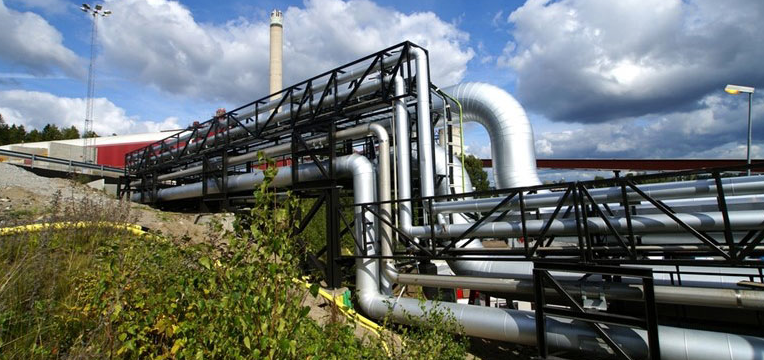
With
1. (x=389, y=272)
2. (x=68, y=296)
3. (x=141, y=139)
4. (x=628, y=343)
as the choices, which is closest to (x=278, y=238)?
(x=68, y=296)

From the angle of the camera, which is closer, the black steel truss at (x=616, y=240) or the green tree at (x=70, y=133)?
the black steel truss at (x=616, y=240)

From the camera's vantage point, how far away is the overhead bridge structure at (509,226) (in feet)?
16.3

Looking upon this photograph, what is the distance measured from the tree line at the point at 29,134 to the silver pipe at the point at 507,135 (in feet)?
177

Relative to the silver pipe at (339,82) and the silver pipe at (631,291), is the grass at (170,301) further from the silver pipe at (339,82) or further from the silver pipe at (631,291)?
the silver pipe at (339,82)

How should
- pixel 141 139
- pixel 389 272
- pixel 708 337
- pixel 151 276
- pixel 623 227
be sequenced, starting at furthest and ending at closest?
pixel 141 139 → pixel 389 272 → pixel 623 227 → pixel 708 337 → pixel 151 276

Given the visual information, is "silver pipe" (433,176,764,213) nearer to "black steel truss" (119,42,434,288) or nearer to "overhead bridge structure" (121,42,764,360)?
"overhead bridge structure" (121,42,764,360)

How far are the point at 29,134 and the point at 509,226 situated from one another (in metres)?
69.1

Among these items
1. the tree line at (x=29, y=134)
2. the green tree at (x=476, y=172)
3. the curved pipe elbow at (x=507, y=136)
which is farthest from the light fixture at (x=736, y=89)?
the tree line at (x=29, y=134)

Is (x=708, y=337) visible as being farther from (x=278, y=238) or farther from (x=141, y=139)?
(x=141, y=139)

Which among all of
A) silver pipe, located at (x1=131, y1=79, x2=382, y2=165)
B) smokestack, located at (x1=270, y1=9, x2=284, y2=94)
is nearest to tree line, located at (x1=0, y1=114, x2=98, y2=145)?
smokestack, located at (x1=270, y1=9, x2=284, y2=94)

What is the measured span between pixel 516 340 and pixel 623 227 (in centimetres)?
225

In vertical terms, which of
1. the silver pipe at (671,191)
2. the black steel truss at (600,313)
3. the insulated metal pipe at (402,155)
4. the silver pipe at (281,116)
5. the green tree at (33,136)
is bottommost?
the black steel truss at (600,313)

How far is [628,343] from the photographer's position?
500cm

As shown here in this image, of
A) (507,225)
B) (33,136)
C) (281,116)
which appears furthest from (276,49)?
(33,136)
